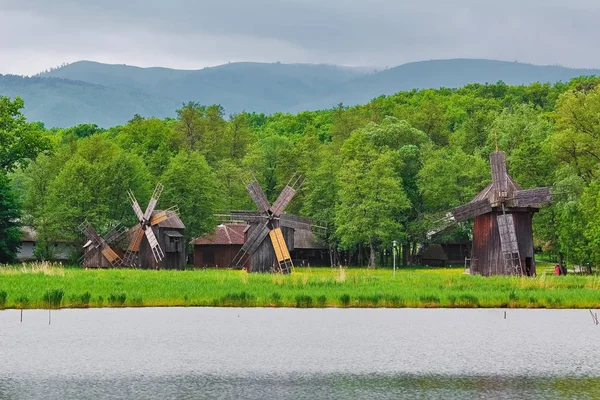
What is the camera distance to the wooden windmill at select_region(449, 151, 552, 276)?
60969 millimetres

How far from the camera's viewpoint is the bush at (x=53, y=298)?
3931 centimetres

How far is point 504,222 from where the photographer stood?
61562mm

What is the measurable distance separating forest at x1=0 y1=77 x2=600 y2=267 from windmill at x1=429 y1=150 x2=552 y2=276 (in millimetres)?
4558

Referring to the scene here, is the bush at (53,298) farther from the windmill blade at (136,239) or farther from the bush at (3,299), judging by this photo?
the windmill blade at (136,239)

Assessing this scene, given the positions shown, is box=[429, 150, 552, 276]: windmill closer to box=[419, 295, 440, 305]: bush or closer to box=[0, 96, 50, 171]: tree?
box=[419, 295, 440, 305]: bush

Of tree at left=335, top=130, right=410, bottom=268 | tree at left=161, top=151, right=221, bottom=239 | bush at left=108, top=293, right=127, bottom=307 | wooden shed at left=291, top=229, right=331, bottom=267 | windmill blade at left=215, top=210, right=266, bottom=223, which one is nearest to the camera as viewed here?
bush at left=108, top=293, right=127, bottom=307

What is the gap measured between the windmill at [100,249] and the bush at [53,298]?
41.1m

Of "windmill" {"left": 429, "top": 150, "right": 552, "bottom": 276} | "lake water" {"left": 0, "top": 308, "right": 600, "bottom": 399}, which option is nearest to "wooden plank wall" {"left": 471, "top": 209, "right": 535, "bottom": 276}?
"windmill" {"left": 429, "top": 150, "right": 552, "bottom": 276}

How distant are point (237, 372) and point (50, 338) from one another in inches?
353

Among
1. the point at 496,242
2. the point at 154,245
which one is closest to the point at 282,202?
the point at 154,245

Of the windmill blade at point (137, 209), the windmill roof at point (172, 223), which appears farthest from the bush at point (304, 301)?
the windmill roof at point (172, 223)

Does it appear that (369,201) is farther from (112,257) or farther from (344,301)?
(344,301)

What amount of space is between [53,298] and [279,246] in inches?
1270

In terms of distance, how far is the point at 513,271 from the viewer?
60344 millimetres
